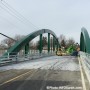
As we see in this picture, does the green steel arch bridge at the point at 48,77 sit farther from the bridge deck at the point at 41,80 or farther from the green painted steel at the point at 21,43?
the green painted steel at the point at 21,43

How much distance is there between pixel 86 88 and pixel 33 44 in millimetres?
175046

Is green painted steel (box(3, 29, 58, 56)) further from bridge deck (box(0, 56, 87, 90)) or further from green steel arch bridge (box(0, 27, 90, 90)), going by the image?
bridge deck (box(0, 56, 87, 90))

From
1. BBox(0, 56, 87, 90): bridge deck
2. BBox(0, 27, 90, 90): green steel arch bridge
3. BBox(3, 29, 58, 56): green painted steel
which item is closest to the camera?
BBox(0, 56, 87, 90): bridge deck

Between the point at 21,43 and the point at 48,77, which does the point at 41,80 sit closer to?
the point at 48,77

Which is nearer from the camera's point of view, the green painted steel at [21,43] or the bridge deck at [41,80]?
the bridge deck at [41,80]

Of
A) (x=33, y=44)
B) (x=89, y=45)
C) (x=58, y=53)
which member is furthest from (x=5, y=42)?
(x=89, y=45)

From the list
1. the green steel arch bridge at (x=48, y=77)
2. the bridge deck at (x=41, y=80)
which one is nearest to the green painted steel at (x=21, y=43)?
the green steel arch bridge at (x=48, y=77)

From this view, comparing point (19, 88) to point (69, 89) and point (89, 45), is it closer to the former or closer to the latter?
point (69, 89)

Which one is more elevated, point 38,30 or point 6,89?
point 38,30

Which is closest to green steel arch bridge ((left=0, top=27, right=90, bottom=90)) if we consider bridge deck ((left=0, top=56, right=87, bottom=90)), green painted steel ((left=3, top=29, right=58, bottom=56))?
bridge deck ((left=0, top=56, right=87, bottom=90))

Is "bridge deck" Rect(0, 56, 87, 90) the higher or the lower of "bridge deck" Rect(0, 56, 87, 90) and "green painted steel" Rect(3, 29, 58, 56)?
the lower

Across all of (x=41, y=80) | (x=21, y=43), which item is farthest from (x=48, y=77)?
(x=21, y=43)

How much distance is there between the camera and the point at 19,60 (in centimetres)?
4147

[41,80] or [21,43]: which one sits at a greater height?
[21,43]
